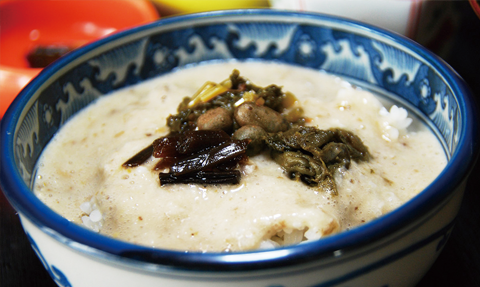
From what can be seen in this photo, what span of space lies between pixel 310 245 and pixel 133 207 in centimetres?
83

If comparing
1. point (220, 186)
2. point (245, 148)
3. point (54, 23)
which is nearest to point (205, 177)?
point (220, 186)

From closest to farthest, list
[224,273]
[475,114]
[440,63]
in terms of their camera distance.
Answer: [224,273] < [475,114] < [440,63]

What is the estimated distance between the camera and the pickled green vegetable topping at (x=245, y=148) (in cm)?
172

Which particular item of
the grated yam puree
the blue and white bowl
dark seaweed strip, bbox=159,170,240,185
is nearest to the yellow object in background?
the blue and white bowl

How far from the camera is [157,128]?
2.11 m

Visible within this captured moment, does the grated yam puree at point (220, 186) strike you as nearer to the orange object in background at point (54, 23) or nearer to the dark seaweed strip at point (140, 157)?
the dark seaweed strip at point (140, 157)

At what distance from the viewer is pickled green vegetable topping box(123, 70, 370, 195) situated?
1.72 m

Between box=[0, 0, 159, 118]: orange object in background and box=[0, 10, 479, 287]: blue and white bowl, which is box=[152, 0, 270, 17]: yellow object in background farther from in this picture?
box=[0, 10, 479, 287]: blue and white bowl

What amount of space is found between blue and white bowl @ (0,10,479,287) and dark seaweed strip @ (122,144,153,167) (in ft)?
1.27

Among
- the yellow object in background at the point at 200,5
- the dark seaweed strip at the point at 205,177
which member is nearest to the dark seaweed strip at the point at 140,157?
the dark seaweed strip at the point at 205,177

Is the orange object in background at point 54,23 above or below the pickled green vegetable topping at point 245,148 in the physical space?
above

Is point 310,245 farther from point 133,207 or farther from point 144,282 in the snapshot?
point 133,207

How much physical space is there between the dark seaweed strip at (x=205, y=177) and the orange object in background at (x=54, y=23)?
2.17m

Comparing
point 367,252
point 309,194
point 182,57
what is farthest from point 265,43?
point 367,252
